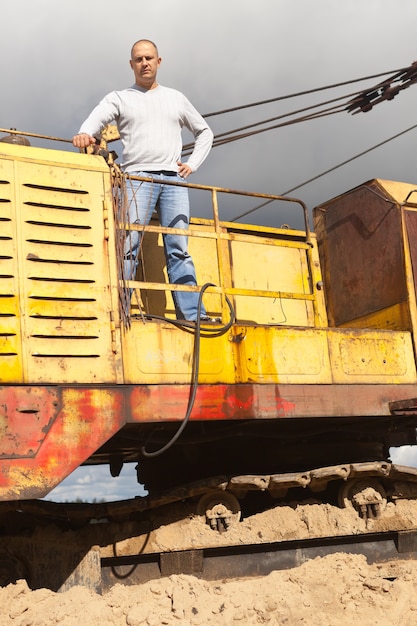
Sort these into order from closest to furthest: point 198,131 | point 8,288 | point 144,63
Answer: point 8,288 → point 144,63 → point 198,131

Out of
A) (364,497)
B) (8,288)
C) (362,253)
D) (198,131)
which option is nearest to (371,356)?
(364,497)

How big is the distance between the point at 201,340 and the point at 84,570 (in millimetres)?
1873

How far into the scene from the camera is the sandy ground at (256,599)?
5961mm

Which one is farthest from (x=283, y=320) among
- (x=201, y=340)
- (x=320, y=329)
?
(x=201, y=340)

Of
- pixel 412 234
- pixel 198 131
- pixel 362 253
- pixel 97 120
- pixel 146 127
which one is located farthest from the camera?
pixel 362 253

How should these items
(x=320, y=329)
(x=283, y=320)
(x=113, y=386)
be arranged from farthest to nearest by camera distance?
(x=283, y=320), (x=320, y=329), (x=113, y=386)

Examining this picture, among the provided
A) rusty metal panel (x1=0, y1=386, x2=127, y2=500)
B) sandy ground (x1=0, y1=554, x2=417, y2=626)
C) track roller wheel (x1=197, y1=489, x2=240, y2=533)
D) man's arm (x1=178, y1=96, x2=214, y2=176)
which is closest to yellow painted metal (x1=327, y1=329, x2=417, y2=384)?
track roller wheel (x1=197, y1=489, x2=240, y2=533)

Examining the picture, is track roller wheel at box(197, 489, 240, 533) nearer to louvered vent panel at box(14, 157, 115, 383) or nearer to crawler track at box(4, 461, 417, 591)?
crawler track at box(4, 461, 417, 591)

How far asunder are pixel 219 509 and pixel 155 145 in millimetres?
2942

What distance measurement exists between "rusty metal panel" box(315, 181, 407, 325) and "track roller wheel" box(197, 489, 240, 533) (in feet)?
7.70

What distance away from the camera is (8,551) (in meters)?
6.65

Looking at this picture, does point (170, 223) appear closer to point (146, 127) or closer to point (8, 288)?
point (146, 127)

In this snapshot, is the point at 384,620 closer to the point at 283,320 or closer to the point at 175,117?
the point at 283,320

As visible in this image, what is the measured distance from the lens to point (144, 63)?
714cm
